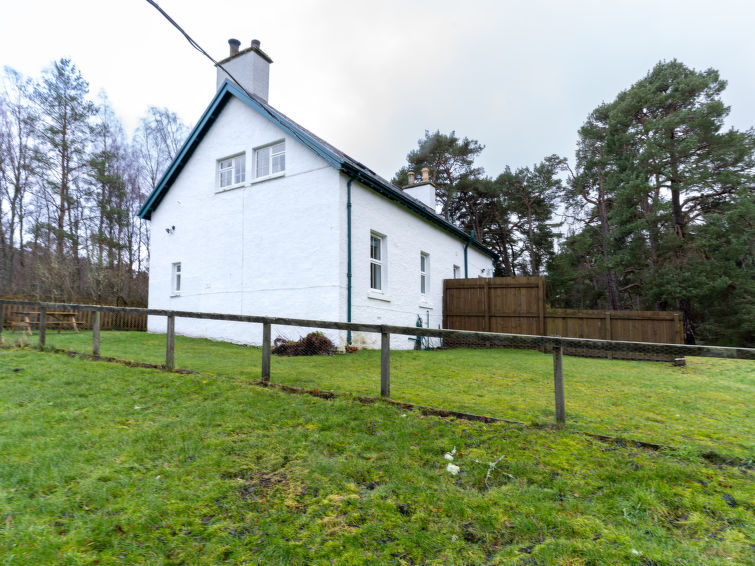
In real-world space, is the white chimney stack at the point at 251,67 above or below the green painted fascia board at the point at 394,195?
above

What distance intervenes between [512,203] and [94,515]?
30595mm

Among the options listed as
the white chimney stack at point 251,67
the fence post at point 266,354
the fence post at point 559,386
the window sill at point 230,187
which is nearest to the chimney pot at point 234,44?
the white chimney stack at point 251,67

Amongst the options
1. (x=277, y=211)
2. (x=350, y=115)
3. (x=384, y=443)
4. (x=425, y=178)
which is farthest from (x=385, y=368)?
(x=350, y=115)

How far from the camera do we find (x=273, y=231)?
11539mm

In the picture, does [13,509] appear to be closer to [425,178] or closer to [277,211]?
[277,211]

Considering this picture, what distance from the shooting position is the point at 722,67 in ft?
62.0

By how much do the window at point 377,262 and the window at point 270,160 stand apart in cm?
366

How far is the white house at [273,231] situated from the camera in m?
10.6

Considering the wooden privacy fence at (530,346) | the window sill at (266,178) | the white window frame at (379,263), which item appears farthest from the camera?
the white window frame at (379,263)

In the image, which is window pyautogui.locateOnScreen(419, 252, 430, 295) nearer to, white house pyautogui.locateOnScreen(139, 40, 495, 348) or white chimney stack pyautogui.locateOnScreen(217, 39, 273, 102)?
white house pyautogui.locateOnScreen(139, 40, 495, 348)

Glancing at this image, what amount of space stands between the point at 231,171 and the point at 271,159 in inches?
78.6

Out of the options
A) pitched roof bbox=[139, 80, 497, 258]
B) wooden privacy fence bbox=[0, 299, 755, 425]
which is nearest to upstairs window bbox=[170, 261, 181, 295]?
pitched roof bbox=[139, 80, 497, 258]

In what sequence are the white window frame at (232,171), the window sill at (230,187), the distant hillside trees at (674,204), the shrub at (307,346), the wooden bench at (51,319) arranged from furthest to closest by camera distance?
the distant hillside trees at (674,204)
the white window frame at (232,171)
the window sill at (230,187)
the wooden bench at (51,319)
the shrub at (307,346)

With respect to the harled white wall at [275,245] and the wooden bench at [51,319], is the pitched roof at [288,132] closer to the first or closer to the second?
the harled white wall at [275,245]
